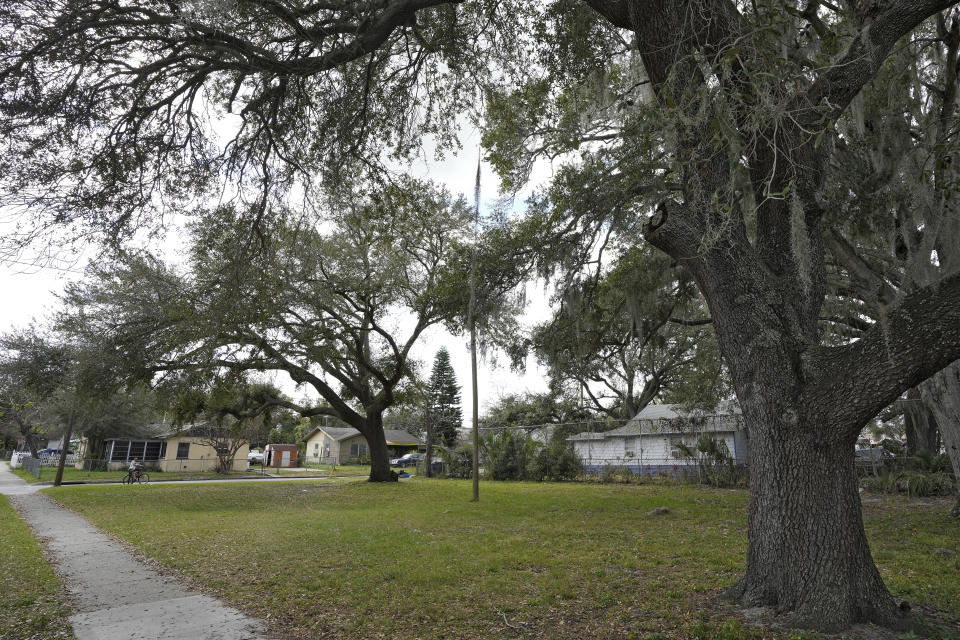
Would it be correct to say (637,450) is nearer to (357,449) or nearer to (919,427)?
(919,427)

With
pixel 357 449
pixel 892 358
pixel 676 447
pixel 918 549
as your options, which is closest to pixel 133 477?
pixel 676 447

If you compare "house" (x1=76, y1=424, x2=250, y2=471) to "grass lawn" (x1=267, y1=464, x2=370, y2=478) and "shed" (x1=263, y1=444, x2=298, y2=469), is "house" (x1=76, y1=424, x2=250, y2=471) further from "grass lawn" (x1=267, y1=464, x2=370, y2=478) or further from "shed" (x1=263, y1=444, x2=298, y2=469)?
"shed" (x1=263, y1=444, x2=298, y2=469)

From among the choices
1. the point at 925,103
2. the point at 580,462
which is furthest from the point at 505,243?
the point at 580,462

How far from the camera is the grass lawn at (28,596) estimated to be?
393 centimetres

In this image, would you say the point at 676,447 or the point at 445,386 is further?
the point at 445,386

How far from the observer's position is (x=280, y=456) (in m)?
39.9

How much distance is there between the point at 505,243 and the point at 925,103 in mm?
6880

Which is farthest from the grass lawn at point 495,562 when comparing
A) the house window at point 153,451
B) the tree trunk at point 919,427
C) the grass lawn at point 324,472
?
the house window at point 153,451

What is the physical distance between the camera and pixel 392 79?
6.58 metres

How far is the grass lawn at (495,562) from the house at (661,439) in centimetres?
573

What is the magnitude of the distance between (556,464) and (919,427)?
11763 mm

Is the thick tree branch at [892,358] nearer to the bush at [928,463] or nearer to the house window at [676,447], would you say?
the bush at [928,463]

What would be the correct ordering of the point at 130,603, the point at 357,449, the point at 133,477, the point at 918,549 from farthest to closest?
the point at 357,449 < the point at 133,477 < the point at 918,549 < the point at 130,603

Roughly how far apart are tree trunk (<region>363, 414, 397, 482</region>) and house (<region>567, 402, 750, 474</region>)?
7.92 meters
